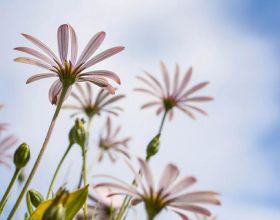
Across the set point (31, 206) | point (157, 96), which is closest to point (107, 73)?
point (31, 206)

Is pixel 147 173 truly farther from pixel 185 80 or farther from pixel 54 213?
pixel 185 80

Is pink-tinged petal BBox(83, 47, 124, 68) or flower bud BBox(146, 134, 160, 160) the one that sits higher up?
pink-tinged petal BBox(83, 47, 124, 68)

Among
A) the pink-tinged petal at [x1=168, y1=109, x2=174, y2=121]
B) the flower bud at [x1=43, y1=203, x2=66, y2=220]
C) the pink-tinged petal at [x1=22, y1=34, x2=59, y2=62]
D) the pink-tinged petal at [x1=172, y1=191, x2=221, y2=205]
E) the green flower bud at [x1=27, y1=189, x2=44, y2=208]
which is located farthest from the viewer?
the pink-tinged petal at [x1=168, y1=109, x2=174, y2=121]

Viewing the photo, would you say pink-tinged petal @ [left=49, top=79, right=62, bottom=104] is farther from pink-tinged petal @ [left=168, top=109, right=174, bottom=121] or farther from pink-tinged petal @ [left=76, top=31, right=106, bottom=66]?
pink-tinged petal @ [left=168, top=109, right=174, bottom=121]

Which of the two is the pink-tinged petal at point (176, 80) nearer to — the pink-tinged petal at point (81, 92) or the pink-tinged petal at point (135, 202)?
the pink-tinged petal at point (81, 92)

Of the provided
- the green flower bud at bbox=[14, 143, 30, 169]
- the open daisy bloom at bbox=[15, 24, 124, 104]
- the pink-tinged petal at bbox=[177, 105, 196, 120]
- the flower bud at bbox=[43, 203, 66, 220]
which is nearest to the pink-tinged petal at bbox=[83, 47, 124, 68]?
the open daisy bloom at bbox=[15, 24, 124, 104]

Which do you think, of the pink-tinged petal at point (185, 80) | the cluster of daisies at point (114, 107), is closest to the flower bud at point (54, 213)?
the cluster of daisies at point (114, 107)
